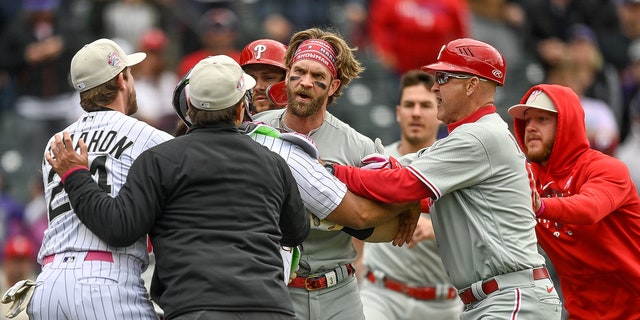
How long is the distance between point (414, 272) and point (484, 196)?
2.59 m

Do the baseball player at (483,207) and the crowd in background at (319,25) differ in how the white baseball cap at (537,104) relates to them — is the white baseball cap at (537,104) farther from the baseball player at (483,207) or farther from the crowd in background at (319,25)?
the crowd in background at (319,25)

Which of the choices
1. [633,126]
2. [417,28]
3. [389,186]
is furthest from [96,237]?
[633,126]

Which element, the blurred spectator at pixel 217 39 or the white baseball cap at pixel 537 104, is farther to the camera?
the blurred spectator at pixel 217 39

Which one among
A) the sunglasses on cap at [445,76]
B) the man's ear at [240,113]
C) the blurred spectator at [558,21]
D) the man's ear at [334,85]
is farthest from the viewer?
the blurred spectator at [558,21]

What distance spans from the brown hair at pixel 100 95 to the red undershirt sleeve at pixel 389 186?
1394mm

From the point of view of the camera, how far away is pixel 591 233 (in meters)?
7.14

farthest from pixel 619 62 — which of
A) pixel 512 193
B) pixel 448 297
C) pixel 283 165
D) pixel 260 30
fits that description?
pixel 283 165

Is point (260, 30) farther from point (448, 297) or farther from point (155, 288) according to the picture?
point (155, 288)

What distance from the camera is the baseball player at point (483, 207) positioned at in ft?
21.4

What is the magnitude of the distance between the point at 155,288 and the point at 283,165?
2.95 feet

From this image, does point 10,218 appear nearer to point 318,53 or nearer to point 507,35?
point 507,35

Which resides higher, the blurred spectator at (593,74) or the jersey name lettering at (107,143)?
the jersey name lettering at (107,143)

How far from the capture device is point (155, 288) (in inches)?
228

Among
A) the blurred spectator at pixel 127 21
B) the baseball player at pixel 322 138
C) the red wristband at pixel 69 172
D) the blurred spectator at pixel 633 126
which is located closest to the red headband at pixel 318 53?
the baseball player at pixel 322 138
